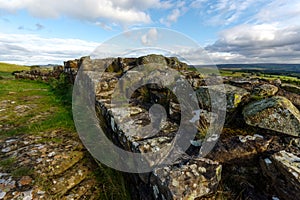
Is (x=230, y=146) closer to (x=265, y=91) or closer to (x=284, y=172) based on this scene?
(x=284, y=172)

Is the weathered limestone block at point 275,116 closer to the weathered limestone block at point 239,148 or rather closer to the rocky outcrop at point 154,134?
the weathered limestone block at point 239,148

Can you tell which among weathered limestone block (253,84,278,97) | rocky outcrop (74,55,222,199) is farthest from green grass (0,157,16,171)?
weathered limestone block (253,84,278,97)

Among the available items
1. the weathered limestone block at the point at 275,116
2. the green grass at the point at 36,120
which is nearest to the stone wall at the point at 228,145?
the weathered limestone block at the point at 275,116

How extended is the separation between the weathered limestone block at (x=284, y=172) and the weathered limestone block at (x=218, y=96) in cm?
153

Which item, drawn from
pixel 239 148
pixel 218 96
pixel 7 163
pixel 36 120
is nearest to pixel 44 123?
pixel 36 120

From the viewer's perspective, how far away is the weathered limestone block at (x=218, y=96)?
4.66 m

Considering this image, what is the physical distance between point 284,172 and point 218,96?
213 cm

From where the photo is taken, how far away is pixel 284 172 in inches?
123

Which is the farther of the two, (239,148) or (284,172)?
(239,148)

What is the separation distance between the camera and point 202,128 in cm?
444

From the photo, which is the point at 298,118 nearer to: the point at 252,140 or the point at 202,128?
the point at 252,140

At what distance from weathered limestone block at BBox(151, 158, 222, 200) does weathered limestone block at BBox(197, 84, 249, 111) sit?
1699mm

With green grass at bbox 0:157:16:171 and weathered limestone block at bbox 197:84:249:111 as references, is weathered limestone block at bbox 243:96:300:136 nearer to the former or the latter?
weathered limestone block at bbox 197:84:249:111

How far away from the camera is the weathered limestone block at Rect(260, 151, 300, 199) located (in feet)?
9.77
